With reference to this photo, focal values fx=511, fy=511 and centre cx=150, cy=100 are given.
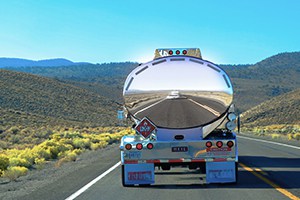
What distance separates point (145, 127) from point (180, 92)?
1.18 metres

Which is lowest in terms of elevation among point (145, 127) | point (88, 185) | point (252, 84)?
point (88, 185)

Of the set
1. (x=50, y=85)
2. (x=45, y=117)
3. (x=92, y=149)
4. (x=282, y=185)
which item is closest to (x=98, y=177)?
(x=282, y=185)

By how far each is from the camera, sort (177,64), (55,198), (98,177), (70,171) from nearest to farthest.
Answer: (55,198)
(177,64)
(98,177)
(70,171)

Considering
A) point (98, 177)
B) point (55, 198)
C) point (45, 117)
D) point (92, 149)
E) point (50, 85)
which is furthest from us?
point (50, 85)

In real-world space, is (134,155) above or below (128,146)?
below

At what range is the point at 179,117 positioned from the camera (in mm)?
11742

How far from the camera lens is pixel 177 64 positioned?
1137 cm

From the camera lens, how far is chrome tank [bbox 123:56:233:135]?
11.3 m

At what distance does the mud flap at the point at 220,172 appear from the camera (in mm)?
11492

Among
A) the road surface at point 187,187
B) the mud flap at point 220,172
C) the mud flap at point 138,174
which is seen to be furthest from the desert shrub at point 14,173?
the mud flap at point 220,172

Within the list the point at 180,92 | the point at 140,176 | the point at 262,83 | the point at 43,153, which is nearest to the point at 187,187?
the point at 140,176

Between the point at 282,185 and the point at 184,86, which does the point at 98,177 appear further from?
the point at 282,185

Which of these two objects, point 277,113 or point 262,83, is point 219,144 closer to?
point 277,113

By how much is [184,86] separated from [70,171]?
6.29m
